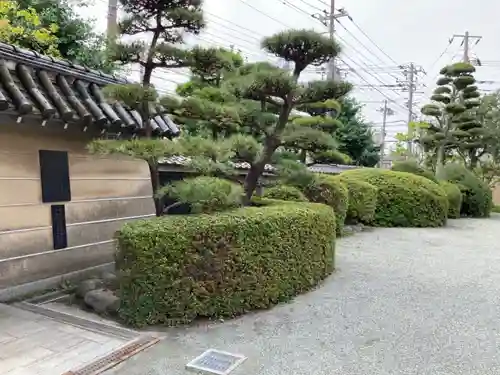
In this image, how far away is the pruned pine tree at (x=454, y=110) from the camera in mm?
15875

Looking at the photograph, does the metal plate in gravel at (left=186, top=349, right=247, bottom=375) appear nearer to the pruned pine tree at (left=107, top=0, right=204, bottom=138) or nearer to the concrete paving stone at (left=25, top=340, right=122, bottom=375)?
the concrete paving stone at (left=25, top=340, right=122, bottom=375)

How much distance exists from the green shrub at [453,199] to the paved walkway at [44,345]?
11682 millimetres

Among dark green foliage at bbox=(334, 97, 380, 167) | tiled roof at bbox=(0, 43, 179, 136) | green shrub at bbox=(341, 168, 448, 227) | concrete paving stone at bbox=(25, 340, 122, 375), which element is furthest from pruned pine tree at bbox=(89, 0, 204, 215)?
dark green foliage at bbox=(334, 97, 380, 167)

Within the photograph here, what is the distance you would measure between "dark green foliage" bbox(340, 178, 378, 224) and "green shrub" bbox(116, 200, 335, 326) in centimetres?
579

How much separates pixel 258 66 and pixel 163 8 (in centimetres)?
133

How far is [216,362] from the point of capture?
309 cm

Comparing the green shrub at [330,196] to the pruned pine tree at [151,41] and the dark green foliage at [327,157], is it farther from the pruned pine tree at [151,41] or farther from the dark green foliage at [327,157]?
the pruned pine tree at [151,41]

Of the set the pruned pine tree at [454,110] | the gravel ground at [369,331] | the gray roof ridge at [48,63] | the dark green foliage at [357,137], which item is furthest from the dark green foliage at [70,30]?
the dark green foliage at [357,137]

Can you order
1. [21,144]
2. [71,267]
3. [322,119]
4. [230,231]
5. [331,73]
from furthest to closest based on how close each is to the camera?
[331,73]
[322,119]
[71,267]
[21,144]
[230,231]

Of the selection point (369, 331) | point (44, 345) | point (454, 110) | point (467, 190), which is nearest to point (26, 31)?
point (44, 345)

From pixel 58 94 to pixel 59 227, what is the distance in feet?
4.65

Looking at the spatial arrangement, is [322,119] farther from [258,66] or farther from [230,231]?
[230,231]

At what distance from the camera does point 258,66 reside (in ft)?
17.4

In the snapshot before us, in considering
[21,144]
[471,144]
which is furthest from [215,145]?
[471,144]
